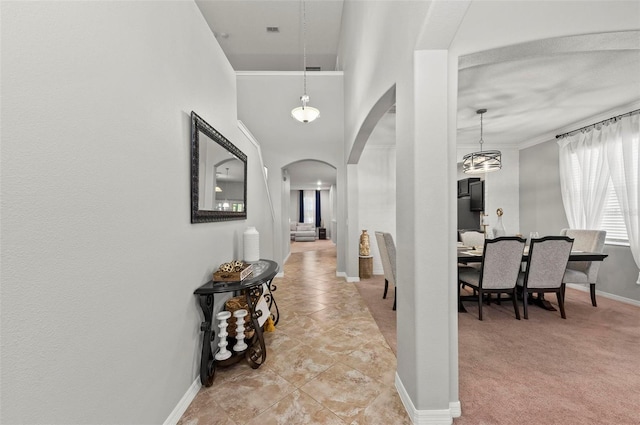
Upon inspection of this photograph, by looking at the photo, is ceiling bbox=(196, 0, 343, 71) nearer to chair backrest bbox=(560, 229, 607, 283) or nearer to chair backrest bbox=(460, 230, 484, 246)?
chair backrest bbox=(460, 230, 484, 246)

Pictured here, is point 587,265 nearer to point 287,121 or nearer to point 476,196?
point 476,196

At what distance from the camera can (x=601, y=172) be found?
12.0ft

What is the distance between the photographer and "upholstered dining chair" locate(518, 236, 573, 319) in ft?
9.16

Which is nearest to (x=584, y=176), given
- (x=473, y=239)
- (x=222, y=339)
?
(x=473, y=239)

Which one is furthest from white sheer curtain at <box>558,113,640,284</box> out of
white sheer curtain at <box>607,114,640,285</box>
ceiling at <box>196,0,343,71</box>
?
ceiling at <box>196,0,343,71</box>

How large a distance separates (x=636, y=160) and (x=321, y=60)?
220 inches

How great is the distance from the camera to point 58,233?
84 cm

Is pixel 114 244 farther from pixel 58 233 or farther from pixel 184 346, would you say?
pixel 184 346

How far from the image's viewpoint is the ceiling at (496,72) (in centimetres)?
257

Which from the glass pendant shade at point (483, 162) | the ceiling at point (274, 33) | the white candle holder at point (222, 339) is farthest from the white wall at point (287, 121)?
the white candle holder at point (222, 339)

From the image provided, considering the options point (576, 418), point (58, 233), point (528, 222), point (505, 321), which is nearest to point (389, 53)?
point (58, 233)

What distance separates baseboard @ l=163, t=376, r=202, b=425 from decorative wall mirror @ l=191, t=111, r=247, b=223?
1.15 m

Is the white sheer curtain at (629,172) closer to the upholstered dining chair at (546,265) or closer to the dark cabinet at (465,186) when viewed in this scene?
the upholstered dining chair at (546,265)

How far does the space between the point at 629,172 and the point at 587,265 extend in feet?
4.71
